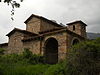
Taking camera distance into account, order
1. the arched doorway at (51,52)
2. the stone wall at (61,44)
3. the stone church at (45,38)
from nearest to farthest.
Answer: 1. the stone wall at (61,44)
2. the stone church at (45,38)
3. the arched doorway at (51,52)

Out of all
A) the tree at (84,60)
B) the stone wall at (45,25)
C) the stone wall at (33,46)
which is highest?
the stone wall at (45,25)

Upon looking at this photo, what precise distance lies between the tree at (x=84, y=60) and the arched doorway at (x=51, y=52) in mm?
10439

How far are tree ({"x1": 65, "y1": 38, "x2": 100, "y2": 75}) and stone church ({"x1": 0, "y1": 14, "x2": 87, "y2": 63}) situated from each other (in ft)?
24.8

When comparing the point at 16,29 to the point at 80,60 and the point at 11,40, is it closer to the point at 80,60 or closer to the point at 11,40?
the point at 11,40

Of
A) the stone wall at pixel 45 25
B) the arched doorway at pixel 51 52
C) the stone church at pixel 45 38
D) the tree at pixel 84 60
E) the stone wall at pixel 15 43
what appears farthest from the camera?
the stone wall at pixel 45 25

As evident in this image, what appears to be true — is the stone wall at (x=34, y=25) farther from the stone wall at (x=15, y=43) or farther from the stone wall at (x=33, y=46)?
the stone wall at (x=33, y=46)

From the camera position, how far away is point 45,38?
2866 centimetres

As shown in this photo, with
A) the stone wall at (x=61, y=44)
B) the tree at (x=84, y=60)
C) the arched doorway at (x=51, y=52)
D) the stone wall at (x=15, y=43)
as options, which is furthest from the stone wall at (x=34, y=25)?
the tree at (x=84, y=60)

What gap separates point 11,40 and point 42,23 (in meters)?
5.77

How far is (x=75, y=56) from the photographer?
1812 centimetres

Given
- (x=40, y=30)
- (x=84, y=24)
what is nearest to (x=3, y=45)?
(x=40, y=30)

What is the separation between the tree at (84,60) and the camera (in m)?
17.2

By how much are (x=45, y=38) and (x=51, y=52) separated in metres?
3.48

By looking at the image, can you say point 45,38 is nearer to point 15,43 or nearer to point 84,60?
point 15,43
